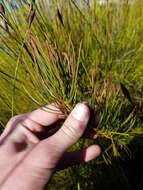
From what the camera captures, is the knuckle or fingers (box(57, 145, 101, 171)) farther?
fingers (box(57, 145, 101, 171))

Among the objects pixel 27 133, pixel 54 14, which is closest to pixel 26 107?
pixel 27 133

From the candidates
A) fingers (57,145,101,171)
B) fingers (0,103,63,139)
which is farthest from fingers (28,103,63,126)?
fingers (57,145,101,171)

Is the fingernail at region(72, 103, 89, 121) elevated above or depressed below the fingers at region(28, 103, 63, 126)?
above

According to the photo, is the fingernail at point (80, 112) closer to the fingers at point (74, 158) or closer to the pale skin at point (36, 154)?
the pale skin at point (36, 154)

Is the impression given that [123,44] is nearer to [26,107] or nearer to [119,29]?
[119,29]

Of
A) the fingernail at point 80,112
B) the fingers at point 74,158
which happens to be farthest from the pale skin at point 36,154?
the fingers at point 74,158

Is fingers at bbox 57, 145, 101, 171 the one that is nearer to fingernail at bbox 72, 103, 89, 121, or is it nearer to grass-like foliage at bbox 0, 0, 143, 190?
grass-like foliage at bbox 0, 0, 143, 190

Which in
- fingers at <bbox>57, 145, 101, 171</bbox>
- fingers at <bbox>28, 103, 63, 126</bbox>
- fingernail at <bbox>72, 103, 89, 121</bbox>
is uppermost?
fingernail at <bbox>72, 103, 89, 121</bbox>
